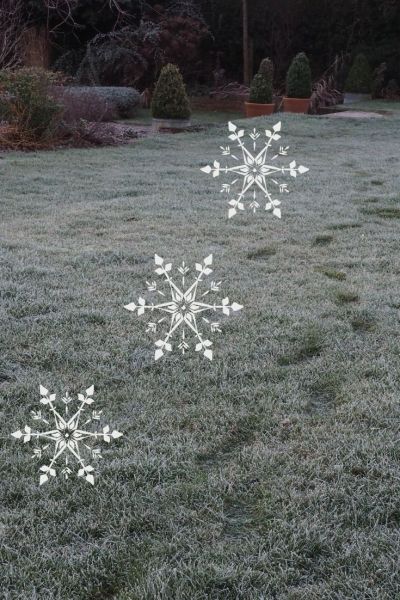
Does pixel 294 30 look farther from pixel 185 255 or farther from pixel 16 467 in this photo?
pixel 16 467

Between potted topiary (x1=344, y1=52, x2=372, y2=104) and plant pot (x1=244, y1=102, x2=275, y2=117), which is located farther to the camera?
potted topiary (x1=344, y1=52, x2=372, y2=104)

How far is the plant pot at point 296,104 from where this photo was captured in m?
12.7

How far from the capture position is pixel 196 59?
1603cm

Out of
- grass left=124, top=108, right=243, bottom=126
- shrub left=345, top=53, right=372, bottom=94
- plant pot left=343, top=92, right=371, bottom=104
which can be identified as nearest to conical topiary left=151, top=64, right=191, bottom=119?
grass left=124, top=108, right=243, bottom=126

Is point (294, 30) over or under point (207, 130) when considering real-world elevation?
over

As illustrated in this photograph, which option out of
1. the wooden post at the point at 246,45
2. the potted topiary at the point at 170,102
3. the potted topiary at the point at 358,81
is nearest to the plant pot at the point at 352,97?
the potted topiary at the point at 358,81

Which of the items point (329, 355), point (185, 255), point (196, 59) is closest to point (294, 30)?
point (196, 59)

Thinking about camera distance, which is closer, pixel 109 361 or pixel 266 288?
pixel 109 361

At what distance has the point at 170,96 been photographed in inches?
392

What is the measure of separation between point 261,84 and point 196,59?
4767 mm

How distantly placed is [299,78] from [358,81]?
10.7ft

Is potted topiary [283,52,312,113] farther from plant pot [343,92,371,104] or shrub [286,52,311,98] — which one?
plant pot [343,92,371,104]

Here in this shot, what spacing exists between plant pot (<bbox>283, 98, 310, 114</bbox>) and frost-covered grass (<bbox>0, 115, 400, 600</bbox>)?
355 inches

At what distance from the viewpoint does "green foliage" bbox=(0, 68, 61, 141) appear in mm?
7809
